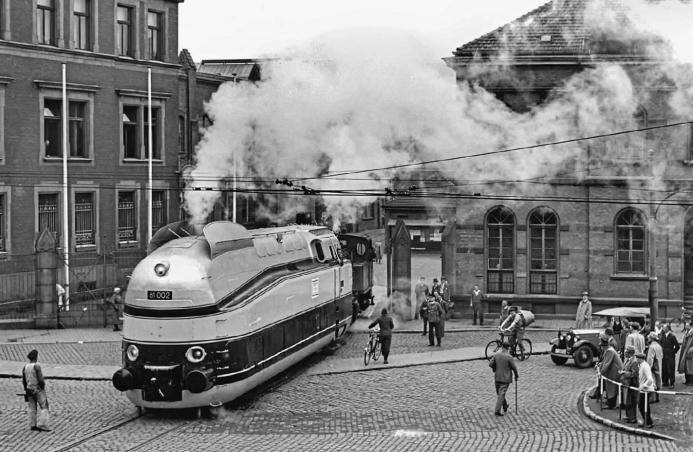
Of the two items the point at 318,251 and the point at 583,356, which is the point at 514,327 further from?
the point at 318,251

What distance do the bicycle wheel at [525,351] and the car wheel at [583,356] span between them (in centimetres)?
161

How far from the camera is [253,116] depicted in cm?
3541

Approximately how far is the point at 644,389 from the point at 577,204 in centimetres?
1718

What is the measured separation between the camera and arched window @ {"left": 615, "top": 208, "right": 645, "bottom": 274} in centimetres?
3462

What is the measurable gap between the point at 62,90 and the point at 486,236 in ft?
54.7

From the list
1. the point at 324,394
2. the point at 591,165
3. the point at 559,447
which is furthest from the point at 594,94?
the point at 559,447

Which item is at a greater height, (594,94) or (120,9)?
(120,9)

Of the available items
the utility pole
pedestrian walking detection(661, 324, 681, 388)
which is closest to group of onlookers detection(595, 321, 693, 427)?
pedestrian walking detection(661, 324, 681, 388)

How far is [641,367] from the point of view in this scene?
1892 cm

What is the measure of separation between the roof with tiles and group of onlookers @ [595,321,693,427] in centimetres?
1155

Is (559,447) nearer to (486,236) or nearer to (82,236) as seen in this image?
(486,236)

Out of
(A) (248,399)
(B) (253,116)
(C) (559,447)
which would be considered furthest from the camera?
(B) (253,116)

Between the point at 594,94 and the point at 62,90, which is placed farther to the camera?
the point at 62,90

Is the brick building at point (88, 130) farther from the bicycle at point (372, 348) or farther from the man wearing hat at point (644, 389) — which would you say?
the man wearing hat at point (644, 389)
